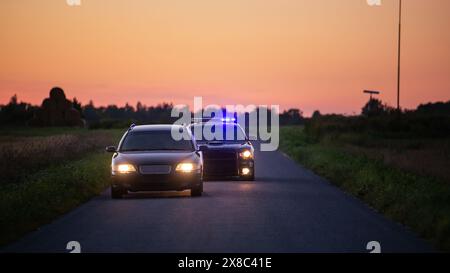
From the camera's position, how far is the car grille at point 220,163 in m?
26.0

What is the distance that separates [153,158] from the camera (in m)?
20.6

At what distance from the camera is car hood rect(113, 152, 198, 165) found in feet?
67.4

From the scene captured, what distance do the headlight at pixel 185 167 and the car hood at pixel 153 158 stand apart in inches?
4.4

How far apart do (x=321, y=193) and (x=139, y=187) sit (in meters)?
4.42

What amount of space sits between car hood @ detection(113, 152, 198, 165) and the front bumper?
0.98 ft

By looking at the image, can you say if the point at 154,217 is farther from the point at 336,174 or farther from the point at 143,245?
the point at 336,174

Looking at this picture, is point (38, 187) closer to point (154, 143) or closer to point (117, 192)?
point (117, 192)

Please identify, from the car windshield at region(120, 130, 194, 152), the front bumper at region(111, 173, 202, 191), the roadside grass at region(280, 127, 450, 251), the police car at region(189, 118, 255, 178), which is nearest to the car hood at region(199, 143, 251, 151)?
the police car at region(189, 118, 255, 178)

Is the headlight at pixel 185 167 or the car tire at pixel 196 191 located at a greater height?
the headlight at pixel 185 167

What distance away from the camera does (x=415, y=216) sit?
15.9m

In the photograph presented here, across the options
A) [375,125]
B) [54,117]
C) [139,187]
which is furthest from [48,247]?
[54,117]

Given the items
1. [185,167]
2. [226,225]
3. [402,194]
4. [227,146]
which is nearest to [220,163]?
[227,146]

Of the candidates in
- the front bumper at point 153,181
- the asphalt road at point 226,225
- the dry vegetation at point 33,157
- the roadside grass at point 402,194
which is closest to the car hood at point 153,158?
the front bumper at point 153,181

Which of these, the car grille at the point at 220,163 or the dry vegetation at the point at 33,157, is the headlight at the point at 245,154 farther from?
the dry vegetation at the point at 33,157
